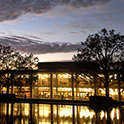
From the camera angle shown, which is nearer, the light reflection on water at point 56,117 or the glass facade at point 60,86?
the light reflection on water at point 56,117

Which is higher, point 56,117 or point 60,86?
point 60,86

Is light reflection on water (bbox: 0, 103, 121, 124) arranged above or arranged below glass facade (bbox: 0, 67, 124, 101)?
below

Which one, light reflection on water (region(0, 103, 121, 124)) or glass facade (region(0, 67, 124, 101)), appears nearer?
light reflection on water (region(0, 103, 121, 124))

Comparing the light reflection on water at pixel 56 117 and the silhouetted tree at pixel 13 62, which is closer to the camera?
the light reflection on water at pixel 56 117

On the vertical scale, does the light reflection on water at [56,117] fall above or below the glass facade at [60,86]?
below

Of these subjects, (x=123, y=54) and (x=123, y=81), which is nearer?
(x=123, y=54)

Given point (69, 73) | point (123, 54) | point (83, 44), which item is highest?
point (83, 44)

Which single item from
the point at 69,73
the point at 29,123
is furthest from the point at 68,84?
the point at 29,123

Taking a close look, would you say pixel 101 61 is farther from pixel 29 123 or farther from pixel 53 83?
pixel 29 123

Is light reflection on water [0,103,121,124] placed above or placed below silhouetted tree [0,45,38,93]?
below

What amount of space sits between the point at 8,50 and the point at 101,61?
20.5 metres

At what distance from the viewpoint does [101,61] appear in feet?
106

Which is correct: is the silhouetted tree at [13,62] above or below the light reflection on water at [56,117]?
above

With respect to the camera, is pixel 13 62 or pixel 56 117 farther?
pixel 13 62
